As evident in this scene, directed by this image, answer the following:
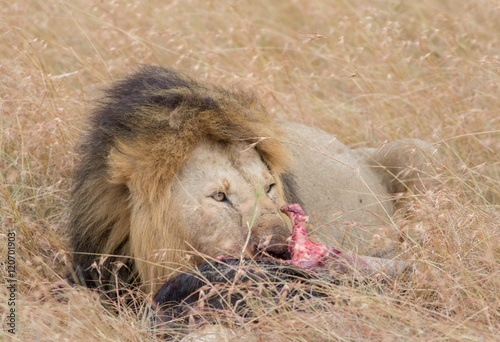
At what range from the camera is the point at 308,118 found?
5934 mm

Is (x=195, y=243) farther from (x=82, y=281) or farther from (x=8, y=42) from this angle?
(x=8, y=42)

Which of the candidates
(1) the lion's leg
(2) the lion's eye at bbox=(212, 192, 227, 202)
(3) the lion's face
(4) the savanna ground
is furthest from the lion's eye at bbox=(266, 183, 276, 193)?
(1) the lion's leg

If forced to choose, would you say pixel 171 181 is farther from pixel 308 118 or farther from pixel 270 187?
pixel 308 118

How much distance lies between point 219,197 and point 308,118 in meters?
2.62

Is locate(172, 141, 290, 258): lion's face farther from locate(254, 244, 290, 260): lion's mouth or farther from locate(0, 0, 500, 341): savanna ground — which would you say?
locate(0, 0, 500, 341): savanna ground

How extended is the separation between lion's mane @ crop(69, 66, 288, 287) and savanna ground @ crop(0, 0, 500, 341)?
0.77 ft

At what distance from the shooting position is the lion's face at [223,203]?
3.30 meters

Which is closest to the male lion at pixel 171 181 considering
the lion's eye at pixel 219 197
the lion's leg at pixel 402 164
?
the lion's eye at pixel 219 197

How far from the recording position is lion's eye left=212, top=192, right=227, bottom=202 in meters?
3.45

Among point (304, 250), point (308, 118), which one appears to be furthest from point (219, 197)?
point (308, 118)

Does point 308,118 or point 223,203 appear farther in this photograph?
point 308,118

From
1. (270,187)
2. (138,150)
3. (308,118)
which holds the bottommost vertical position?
(308,118)

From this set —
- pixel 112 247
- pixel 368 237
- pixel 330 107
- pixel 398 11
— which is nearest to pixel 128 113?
pixel 112 247

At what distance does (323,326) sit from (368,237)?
1.97 m
